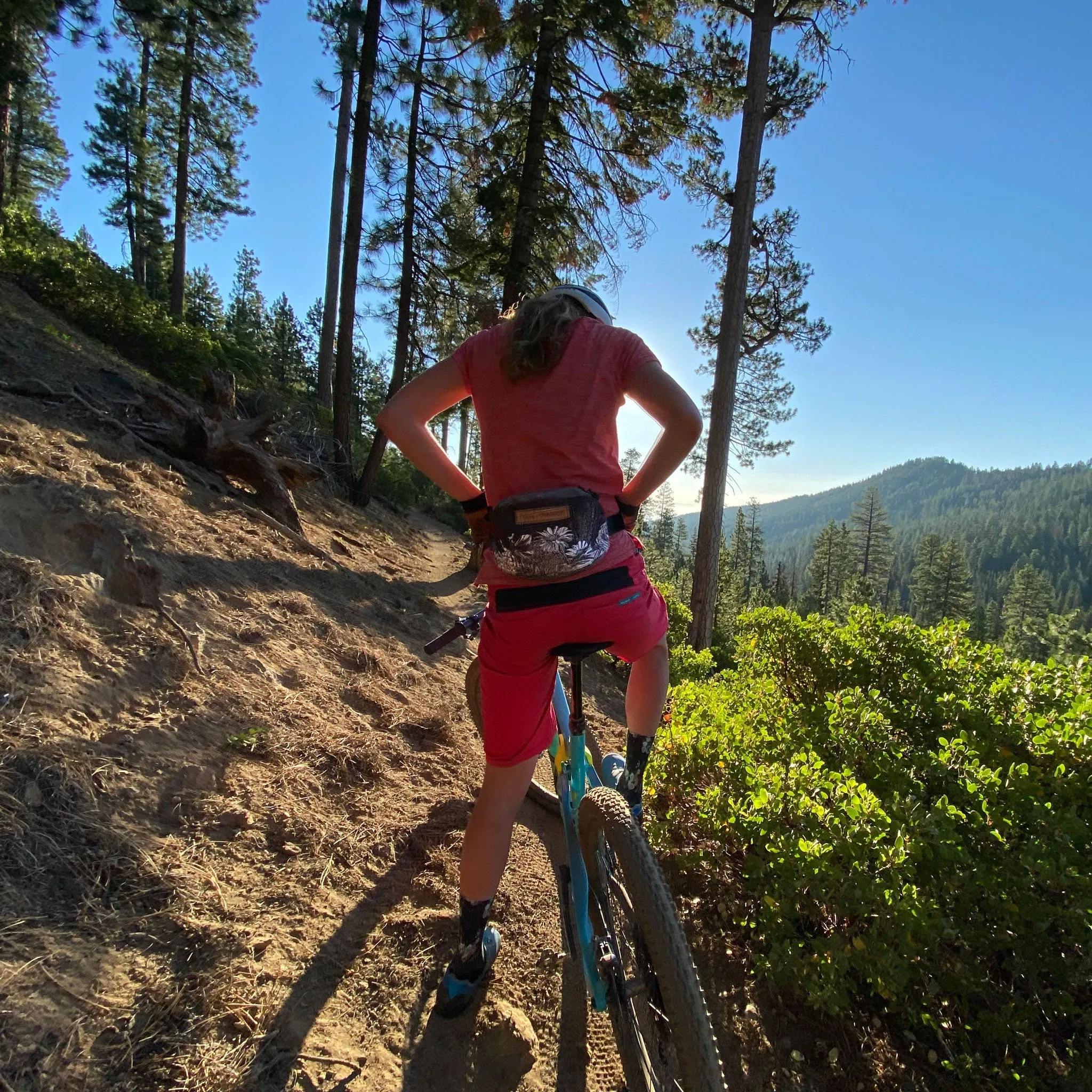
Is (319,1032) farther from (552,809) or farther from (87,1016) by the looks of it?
(552,809)

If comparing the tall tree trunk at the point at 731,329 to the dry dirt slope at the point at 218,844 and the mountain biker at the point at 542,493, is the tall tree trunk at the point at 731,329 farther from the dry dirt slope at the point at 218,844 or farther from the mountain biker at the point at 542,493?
the mountain biker at the point at 542,493

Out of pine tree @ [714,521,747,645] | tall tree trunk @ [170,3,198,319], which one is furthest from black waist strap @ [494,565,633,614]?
pine tree @ [714,521,747,645]

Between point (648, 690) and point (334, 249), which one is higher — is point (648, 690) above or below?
below

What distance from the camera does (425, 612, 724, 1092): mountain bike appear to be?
1.30 meters

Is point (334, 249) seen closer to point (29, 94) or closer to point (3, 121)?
point (3, 121)

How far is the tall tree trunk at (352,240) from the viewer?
9.11 meters

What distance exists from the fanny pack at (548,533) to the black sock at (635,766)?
841mm

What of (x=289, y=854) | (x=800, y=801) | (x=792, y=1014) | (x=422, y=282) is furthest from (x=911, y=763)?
(x=422, y=282)

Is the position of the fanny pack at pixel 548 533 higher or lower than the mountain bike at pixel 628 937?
higher

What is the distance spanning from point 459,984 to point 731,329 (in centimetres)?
824

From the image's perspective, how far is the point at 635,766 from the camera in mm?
2100

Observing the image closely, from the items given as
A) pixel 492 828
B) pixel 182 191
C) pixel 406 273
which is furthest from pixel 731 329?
pixel 182 191

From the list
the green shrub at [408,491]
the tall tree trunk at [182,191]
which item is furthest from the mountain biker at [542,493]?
the tall tree trunk at [182,191]

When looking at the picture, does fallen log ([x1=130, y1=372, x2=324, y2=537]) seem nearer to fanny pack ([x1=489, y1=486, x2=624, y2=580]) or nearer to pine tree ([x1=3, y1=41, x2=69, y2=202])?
fanny pack ([x1=489, y1=486, x2=624, y2=580])
